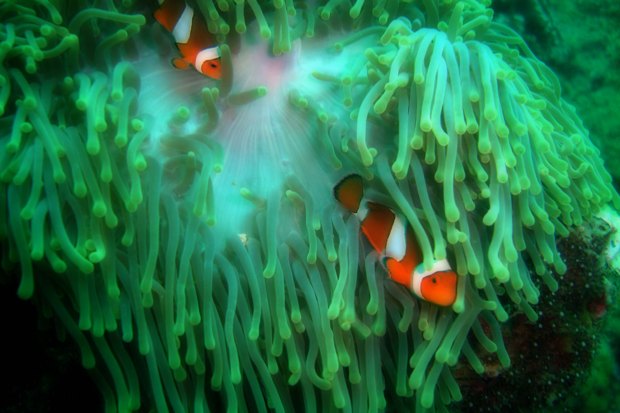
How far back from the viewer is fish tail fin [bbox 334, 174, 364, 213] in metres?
1.89

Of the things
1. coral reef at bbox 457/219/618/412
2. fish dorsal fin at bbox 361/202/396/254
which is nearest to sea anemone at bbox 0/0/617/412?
fish dorsal fin at bbox 361/202/396/254

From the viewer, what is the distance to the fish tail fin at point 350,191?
1.89m

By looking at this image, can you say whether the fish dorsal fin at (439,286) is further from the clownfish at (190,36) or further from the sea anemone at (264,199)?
the clownfish at (190,36)

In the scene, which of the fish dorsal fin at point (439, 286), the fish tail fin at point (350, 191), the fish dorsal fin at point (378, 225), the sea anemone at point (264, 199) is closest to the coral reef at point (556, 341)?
the sea anemone at point (264, 199)

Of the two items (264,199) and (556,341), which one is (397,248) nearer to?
(264,199)

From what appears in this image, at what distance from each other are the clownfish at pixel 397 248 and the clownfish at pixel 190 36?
2.09 feet

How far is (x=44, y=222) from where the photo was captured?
1647 mm

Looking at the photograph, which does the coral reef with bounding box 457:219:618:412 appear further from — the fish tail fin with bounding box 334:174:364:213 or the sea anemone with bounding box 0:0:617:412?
the fish tail fin with bounding box 334:174:364:213

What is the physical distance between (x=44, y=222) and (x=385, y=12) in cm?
149

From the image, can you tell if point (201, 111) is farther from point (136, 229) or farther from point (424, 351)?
point (424, 351)

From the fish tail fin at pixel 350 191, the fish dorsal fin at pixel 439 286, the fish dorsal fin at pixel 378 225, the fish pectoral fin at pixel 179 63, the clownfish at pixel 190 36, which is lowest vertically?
the fish dorsal fin at pixel 439 286

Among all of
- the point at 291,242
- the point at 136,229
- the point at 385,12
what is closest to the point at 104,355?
the point at 136,229

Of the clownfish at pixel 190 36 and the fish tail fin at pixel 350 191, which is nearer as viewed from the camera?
the fish tail fin at pixel 350 191

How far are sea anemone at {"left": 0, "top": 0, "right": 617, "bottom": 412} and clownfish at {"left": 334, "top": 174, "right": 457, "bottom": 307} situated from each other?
0.05 m
